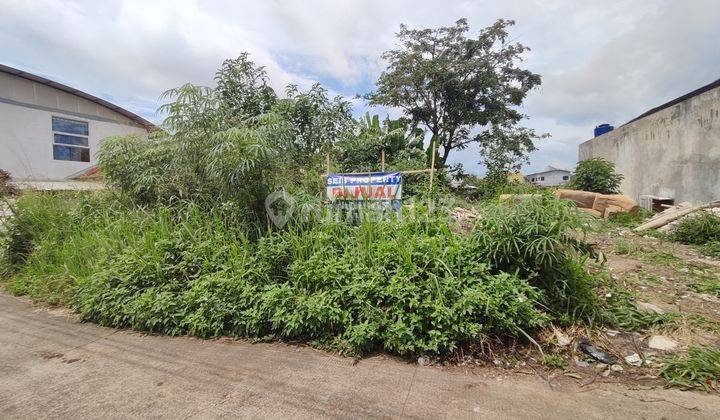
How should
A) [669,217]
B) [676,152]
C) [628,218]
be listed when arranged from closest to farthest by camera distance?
[669,217], [628,218], [676,152]

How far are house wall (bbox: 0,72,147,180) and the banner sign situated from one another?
29.8ft

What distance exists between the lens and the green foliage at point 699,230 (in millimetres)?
5621

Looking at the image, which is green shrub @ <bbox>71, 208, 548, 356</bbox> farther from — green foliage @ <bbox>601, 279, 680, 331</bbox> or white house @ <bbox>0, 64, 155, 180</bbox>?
white house @ <bbox>0, 64, 155, 180</bbox>

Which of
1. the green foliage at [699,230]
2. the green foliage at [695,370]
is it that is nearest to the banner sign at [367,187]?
the green foliage at [695,370]

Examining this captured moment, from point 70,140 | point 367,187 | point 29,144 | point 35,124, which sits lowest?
point 367,187

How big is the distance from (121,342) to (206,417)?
1.69 metres

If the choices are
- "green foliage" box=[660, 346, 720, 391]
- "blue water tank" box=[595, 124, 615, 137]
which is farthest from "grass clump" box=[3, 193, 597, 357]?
"blue water tank" box=[595, 124, 615, 137]

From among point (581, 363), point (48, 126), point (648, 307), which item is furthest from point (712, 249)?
point (48, 126)

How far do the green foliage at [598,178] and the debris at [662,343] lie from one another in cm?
846

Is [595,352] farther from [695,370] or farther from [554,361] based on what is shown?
[695,370]

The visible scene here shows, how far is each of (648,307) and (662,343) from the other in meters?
0.56

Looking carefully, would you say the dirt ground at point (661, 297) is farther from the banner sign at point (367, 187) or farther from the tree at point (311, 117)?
the tree at point (311, 117)

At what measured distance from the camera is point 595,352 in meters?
2.76

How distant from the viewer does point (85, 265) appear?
4469mm
